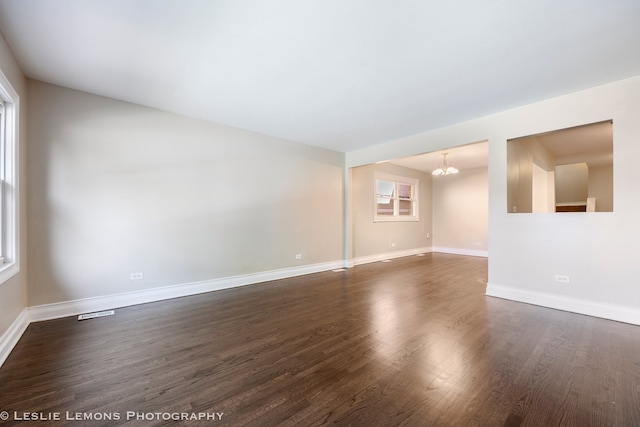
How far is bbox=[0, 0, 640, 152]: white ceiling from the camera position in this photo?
175 cm

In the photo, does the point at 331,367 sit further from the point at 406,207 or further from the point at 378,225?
the point at 406,207

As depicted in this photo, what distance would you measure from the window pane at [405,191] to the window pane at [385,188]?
367 millimetres

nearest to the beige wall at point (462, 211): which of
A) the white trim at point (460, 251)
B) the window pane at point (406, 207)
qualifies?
the white trim at point (460, 251)

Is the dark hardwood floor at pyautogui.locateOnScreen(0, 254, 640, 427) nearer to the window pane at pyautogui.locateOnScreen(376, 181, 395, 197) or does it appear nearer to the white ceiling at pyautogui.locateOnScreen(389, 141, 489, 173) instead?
the white ceiling at pyautogui.locateOnScreen(389, 141, 489, 173)

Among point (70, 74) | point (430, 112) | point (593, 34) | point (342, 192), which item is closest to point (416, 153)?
point (430, 112)

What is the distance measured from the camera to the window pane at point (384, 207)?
6.70m

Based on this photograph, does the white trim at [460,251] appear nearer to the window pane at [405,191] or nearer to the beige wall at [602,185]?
the window pane at [405,191]

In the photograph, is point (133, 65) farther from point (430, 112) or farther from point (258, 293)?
point (430, 112)

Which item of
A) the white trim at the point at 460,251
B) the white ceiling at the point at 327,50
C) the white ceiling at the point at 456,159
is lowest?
the white trim at the point at 460,251

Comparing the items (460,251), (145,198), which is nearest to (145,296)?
(145,198)

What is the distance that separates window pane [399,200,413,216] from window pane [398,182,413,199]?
0.15 metres

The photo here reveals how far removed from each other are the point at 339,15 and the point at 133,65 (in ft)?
6.69

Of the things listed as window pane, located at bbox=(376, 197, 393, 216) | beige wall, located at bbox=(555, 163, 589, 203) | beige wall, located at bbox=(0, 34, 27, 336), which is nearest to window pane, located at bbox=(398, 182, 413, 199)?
window pane, located at bbox=(376, 197, 393, 216)

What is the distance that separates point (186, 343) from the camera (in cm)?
224
